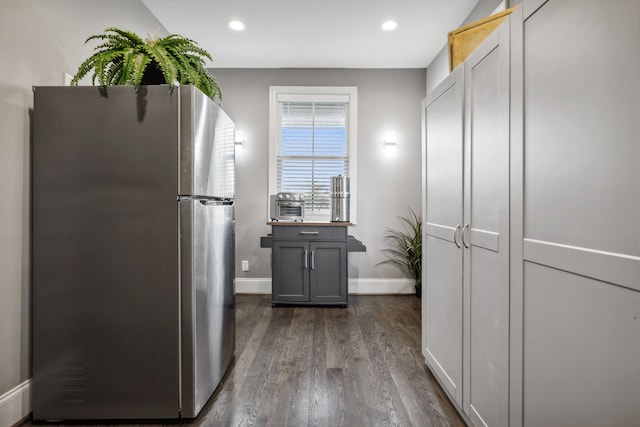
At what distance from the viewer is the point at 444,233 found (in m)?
1.84

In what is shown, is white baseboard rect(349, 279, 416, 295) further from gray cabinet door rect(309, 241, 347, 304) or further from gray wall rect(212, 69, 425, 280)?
gray cabinet door rect(309, 241, 347, 304)

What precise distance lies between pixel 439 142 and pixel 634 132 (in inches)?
46.0

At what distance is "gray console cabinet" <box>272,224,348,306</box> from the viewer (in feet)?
11.6

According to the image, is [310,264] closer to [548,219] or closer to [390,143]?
[390,143]

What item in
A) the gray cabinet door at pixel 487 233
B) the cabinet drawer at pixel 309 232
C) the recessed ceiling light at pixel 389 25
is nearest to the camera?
the gray cabinet door at pixel 487 233

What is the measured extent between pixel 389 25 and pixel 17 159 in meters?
2.92

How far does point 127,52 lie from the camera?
1644mm

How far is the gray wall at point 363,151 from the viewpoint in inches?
162

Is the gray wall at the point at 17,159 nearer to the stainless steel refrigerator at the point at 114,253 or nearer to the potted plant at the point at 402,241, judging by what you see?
the stainless steel refrigerator at the point at 114,253

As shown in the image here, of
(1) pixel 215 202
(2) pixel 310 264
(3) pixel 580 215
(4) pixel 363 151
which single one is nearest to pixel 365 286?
(2) pixel 310 264

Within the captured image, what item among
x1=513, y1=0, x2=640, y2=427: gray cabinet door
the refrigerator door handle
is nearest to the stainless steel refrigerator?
the refrigerator door handle

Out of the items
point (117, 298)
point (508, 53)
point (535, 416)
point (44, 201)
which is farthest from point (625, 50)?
point (44, 201)

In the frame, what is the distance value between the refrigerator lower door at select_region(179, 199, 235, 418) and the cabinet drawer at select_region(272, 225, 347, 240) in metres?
1.45

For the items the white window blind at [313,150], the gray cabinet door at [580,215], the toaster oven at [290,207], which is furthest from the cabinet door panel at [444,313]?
the white window blind at [313,150]
